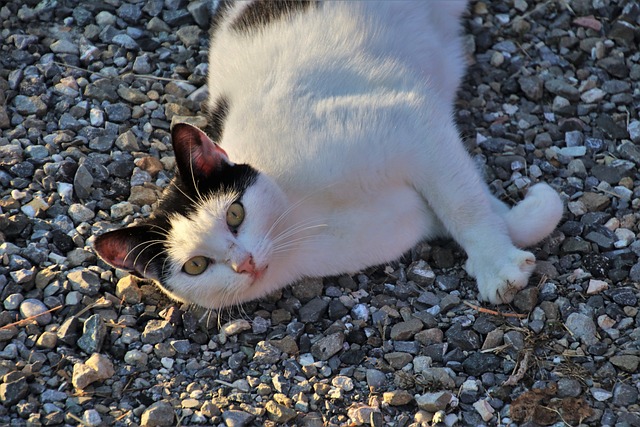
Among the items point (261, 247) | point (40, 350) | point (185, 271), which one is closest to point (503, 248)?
point (261, 247)

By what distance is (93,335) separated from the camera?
10.5 ft

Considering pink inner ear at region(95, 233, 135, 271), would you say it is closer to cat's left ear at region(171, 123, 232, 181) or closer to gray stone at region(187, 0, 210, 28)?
cat's left ear at region(171, 123, 232, 181)

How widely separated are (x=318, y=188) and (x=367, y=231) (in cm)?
32

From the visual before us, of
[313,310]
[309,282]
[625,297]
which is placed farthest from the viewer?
[309,282]

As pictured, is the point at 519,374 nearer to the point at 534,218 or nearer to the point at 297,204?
the point at 534,218

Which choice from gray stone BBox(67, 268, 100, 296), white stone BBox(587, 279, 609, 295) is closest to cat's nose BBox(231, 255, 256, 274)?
gray stone BBox(67, 268, 100, 296)

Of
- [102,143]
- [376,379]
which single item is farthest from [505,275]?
[102,143]

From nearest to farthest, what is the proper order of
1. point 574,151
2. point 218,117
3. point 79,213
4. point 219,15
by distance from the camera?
point 79,213
point 218,117
point 574,151
point 219,15

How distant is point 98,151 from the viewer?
3.96 m

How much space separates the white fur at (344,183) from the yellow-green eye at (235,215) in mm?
32

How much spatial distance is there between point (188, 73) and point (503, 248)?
205cm

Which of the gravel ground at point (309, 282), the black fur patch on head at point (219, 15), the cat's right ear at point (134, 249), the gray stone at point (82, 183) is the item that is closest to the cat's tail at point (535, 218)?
the gravel ground at point (309, 282)

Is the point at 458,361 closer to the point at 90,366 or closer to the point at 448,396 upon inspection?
the point at 448,396

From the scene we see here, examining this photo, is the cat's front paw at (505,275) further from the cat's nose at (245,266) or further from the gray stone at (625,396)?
the cat's nose at (245,266)
